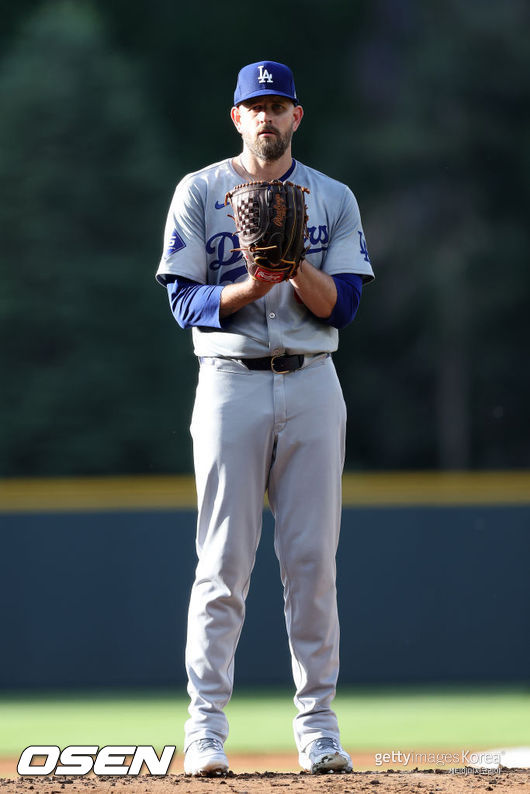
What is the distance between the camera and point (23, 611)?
655 cm

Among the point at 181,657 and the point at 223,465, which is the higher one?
the point at 223,465

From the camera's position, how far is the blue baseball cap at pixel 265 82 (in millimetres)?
3066

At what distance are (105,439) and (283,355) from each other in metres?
5.99

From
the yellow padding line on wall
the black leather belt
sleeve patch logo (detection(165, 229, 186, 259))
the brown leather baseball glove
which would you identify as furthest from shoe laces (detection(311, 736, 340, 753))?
the yellow padding line on wall

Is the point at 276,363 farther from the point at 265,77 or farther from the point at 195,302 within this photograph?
the point at 265,77

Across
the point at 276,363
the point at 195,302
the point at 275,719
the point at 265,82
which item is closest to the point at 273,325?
the point at 276,363

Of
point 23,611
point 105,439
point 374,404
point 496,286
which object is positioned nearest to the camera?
point 23,611

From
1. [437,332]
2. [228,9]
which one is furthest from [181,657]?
[228,9]

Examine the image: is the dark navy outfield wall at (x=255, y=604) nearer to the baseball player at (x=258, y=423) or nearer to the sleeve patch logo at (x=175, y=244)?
the baseball player at (x=258, y=423)

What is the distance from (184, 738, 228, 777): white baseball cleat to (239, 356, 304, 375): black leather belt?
916 mm

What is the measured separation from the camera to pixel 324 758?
10.0 feet

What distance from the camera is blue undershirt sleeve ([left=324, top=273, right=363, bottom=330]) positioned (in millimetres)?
3137

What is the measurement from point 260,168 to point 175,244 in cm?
29

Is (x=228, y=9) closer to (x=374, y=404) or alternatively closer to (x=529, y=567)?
(x=374, y=404)
